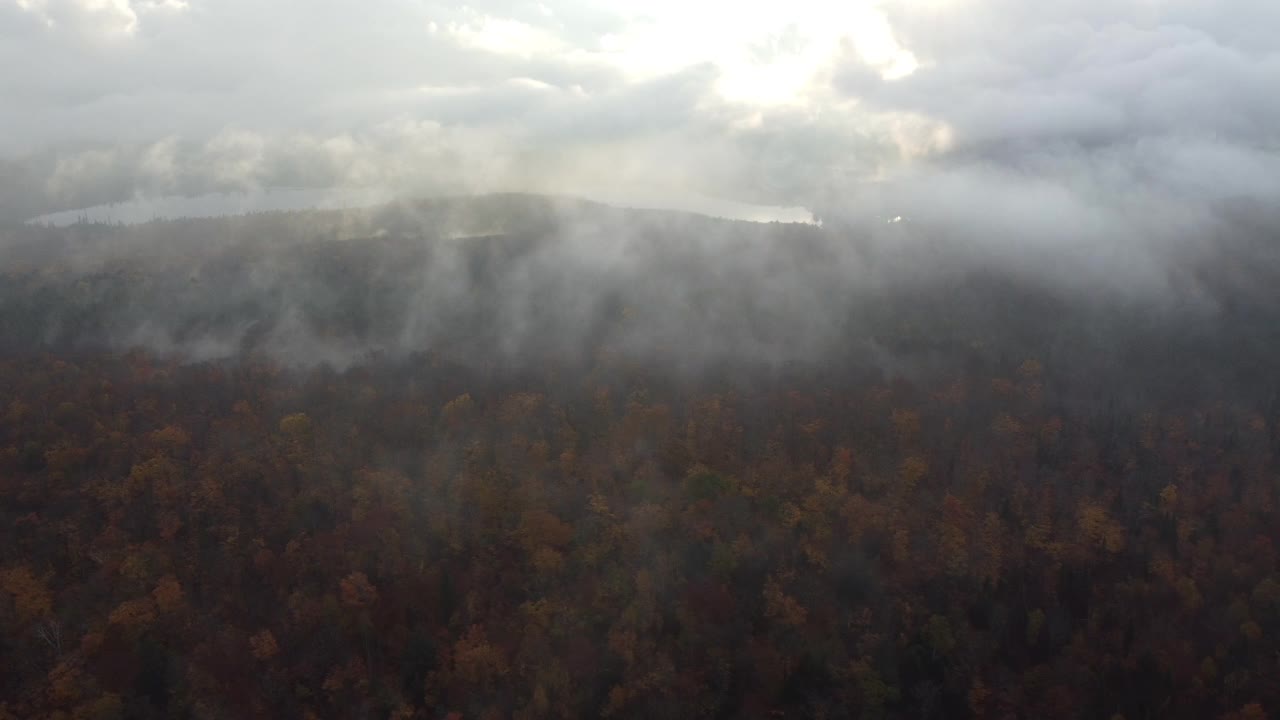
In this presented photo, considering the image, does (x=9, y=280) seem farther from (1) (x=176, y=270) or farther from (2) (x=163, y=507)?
(2) (x=163, y=507)

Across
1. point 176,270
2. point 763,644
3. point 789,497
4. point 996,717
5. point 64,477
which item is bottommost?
point 996,717

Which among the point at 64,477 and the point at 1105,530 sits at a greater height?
the point at 64,477

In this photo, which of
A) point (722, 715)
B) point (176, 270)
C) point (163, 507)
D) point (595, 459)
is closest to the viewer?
point (722, 715)

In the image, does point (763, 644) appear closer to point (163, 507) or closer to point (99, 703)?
point (99, 703)

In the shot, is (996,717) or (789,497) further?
(789,497)

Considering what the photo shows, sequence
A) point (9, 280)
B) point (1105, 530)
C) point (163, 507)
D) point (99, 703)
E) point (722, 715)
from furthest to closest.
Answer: point (9, 280) → point (1105, 530) → point (163, 507) → point (722, 715) → point (99, 703)

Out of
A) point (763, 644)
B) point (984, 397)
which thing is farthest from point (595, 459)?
point (984, 397)

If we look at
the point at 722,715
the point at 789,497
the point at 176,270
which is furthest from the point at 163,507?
the point at 176,270
